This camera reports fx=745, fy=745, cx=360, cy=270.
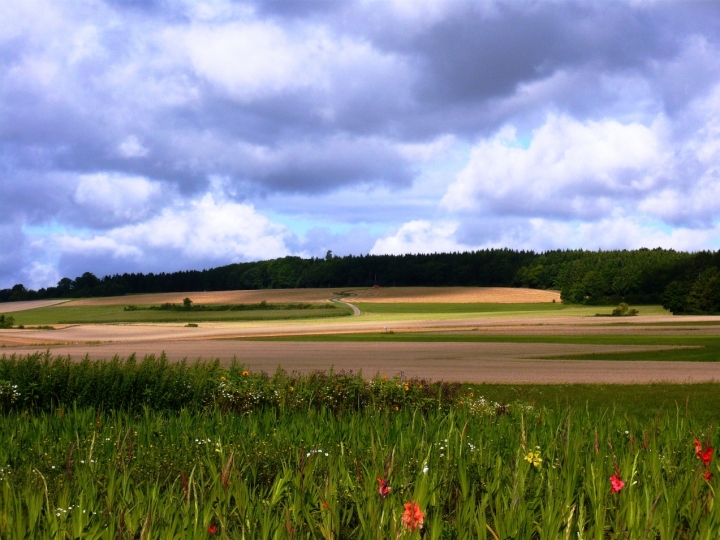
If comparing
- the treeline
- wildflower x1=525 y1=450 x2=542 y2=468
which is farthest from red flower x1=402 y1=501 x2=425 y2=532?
the treeline

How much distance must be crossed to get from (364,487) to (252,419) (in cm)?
377

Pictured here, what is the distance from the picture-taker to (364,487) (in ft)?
19.5

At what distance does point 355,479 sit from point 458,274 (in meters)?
138

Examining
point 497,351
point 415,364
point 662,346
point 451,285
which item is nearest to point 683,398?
point 415,364

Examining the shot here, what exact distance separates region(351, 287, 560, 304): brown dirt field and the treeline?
521 centimetres

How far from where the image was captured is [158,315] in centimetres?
9825

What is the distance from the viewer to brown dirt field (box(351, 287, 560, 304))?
111m

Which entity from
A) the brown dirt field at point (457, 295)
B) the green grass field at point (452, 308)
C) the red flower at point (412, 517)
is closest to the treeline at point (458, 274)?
the brown dirt field at point (457, 295)

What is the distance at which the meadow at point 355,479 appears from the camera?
5.16 metres

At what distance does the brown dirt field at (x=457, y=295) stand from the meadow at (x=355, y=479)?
9987 cm

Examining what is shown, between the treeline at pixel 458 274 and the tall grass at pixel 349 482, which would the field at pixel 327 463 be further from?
the treeline at pixel 458 274

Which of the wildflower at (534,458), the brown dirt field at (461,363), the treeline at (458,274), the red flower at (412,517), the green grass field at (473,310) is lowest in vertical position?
the brown dirt field at (461,363)

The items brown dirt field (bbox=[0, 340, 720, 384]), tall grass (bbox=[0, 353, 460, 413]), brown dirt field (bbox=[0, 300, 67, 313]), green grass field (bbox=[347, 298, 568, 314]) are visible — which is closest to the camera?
tall grass (bbox=[0, 353, 460, 413])

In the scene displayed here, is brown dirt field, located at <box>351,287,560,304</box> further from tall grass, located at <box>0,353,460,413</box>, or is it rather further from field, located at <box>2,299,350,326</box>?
tall grass, located at <box>0,353,460,413</box>
